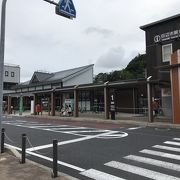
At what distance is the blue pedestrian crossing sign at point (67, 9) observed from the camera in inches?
390

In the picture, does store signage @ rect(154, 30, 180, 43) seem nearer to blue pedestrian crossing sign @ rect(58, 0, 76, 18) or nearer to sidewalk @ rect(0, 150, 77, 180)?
blue pedestrian crossing sign @ rect(58, 0, 76, 18)

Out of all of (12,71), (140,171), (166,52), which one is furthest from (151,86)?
(12,71)

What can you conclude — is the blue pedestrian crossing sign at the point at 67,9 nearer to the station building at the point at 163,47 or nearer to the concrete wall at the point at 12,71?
the station building at the point at 163,47

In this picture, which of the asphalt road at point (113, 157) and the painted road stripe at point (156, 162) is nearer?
the asphalt road at point (113, 157)

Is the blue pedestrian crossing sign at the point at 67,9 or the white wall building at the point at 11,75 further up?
the white wall building at the point at 11,75

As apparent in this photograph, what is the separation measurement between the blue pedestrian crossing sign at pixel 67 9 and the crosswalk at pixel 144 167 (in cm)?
532

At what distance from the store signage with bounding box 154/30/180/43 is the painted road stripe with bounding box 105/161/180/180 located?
19.4 metres

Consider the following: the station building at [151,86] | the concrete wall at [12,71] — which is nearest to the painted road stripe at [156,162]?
the station building at [151,86]

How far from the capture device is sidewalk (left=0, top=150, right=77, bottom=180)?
6.95 meters

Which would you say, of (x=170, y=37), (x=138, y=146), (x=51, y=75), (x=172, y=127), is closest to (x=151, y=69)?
(x=170, y=37)

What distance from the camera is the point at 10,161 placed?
870 cm

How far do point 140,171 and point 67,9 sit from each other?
6.06m

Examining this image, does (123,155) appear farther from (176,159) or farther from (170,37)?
(170,37)

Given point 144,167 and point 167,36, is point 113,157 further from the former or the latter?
point 167,36
